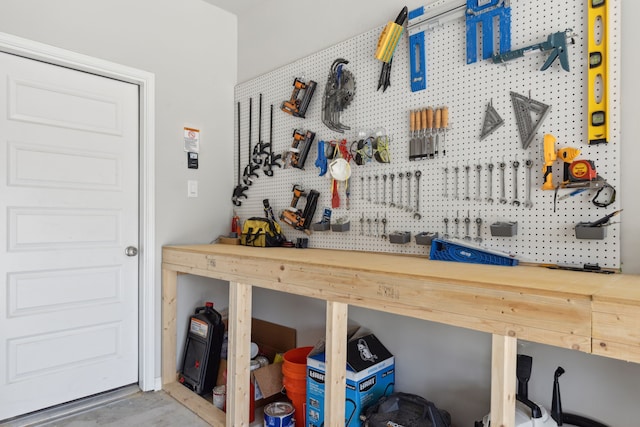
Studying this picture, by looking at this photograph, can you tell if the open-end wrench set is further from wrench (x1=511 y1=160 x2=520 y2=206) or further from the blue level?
the blue level

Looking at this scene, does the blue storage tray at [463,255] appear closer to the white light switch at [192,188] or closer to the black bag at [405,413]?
the black bag at [405,413]

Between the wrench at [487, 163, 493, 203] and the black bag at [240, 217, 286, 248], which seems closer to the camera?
the wrench at [487, 163, 493, 203]

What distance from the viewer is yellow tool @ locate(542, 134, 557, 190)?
60.9 inches

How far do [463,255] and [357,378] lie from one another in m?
0.76

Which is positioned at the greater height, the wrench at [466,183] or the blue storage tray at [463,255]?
the wrench at [466,183]

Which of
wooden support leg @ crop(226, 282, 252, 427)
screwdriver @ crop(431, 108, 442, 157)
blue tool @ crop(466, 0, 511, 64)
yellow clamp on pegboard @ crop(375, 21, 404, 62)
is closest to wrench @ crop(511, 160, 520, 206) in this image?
screwdriver @ crop(431, 108, 442, 157)

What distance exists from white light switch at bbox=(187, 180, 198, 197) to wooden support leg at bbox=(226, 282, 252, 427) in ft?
3.46

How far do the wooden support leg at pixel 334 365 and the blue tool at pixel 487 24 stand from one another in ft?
4.20

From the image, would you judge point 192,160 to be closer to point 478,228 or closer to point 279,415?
point 279,415

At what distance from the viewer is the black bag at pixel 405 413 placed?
1.65 metres

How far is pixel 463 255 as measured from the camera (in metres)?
1.67

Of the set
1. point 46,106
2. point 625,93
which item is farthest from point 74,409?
point 625,93

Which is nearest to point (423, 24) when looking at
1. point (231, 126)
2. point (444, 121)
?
point (444, 121)

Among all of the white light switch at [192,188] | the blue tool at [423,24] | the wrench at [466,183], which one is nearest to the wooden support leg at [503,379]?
the wrench at [466,183]
